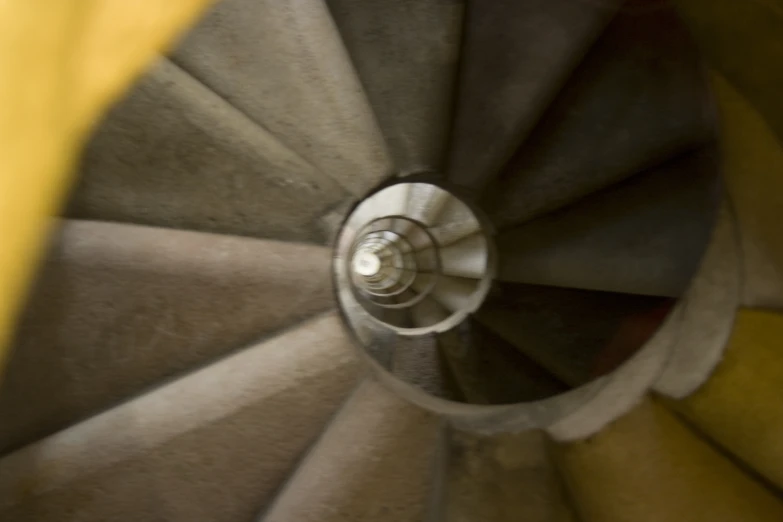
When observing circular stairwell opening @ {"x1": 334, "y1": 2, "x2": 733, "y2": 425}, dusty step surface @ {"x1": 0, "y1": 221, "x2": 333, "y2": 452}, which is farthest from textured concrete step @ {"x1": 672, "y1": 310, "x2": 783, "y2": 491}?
dusty step surface @ {"x1": 0, "y1": 221, "x2": 333, "y2": 452}

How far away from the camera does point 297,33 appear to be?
1887 mm

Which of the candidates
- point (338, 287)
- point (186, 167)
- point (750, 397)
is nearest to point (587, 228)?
point (750, 397)

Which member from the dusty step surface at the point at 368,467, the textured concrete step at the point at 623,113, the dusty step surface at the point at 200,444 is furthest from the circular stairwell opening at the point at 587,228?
the dusty step surface at the point at 200,444

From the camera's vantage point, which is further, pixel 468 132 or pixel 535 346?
pixel 535 346

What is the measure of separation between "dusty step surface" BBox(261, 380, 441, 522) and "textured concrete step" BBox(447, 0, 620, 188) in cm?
97

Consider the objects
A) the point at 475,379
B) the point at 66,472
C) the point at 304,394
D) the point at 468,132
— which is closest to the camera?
the point at 66,472

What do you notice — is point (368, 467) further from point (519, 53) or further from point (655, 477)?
point (519, 53)

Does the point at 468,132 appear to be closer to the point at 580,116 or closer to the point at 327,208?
the point at 580,116

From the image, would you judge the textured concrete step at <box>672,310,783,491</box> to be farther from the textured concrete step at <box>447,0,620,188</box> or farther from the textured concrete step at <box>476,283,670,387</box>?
the textured concrete step at <box>447,0,620,188</box>

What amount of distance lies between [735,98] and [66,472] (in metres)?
2.00

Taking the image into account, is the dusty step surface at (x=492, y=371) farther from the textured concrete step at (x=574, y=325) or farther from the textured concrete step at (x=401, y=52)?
the textured concrete step at (x=401, y=52)

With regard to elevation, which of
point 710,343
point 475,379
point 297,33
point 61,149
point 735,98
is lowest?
point 475,379

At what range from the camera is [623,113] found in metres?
2.27

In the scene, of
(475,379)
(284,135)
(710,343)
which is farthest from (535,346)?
(284,135)
